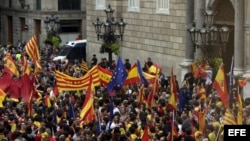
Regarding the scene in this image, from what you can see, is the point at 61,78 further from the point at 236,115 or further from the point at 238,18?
the point at 238,18

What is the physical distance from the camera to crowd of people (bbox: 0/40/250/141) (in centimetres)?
1814

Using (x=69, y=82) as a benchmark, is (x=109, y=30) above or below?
above

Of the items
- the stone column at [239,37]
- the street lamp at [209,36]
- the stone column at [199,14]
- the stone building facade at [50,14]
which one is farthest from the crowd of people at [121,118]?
the stone building facade at [50,14]

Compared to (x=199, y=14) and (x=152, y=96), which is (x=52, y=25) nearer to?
(x=199, y=14)

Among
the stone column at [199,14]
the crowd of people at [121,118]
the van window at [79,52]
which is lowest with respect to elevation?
the van window at [79,52]

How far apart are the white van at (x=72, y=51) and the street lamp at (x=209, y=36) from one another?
14096 millimetres

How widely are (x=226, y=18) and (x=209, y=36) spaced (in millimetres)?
3819

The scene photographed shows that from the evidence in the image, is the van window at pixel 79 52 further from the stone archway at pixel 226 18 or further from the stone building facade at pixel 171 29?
the stone archway at pixel 226 18

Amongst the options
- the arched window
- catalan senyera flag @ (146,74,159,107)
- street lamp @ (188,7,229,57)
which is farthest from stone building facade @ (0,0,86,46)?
catalan senyera flag @ (146,74,159,107)

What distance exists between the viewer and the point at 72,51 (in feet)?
151

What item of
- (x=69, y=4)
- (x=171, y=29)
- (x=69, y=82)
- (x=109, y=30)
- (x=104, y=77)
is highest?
(x=69, y=4)

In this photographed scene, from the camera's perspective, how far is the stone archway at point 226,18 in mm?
32406

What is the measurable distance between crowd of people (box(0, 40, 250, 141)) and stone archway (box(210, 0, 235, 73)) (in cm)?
661

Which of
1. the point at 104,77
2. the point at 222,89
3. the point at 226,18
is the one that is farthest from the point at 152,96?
the point at 226,18
